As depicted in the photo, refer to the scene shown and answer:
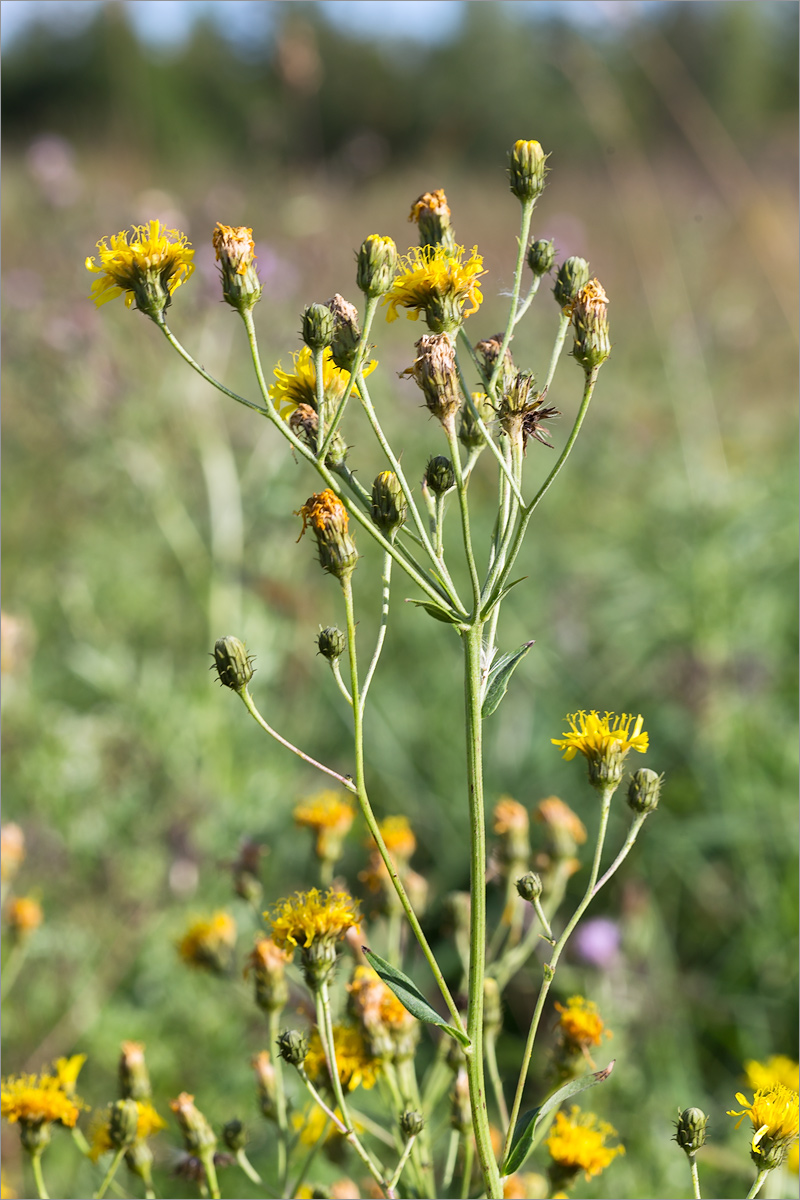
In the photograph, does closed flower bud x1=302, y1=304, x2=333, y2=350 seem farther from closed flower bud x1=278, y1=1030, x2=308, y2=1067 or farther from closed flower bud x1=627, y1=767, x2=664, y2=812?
closed flower bud x1=278, y1=1030, x2=308, y2=1067

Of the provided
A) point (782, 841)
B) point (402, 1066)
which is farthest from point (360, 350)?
point (782, 841)

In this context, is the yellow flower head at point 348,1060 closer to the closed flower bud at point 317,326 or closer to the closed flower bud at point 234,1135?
the closed flower bud at point 234,1135

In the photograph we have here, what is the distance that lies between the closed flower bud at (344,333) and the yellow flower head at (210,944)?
97 centimetres

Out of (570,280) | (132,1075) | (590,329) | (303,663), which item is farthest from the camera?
(303,663)

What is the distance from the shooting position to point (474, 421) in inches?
44.4

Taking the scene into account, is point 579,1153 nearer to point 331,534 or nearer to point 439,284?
point 331,534

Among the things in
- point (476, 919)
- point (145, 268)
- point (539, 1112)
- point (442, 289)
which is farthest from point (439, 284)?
point (539, 1112)

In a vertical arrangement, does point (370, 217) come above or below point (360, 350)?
above

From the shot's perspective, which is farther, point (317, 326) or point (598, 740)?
point (598, 740)

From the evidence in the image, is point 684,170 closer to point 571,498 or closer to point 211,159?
point 211,159

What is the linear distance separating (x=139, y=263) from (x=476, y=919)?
0.77 meters

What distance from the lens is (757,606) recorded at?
3.41 meters

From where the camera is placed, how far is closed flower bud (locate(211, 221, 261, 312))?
1081 mm

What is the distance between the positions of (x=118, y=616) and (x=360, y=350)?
11.0 ft
